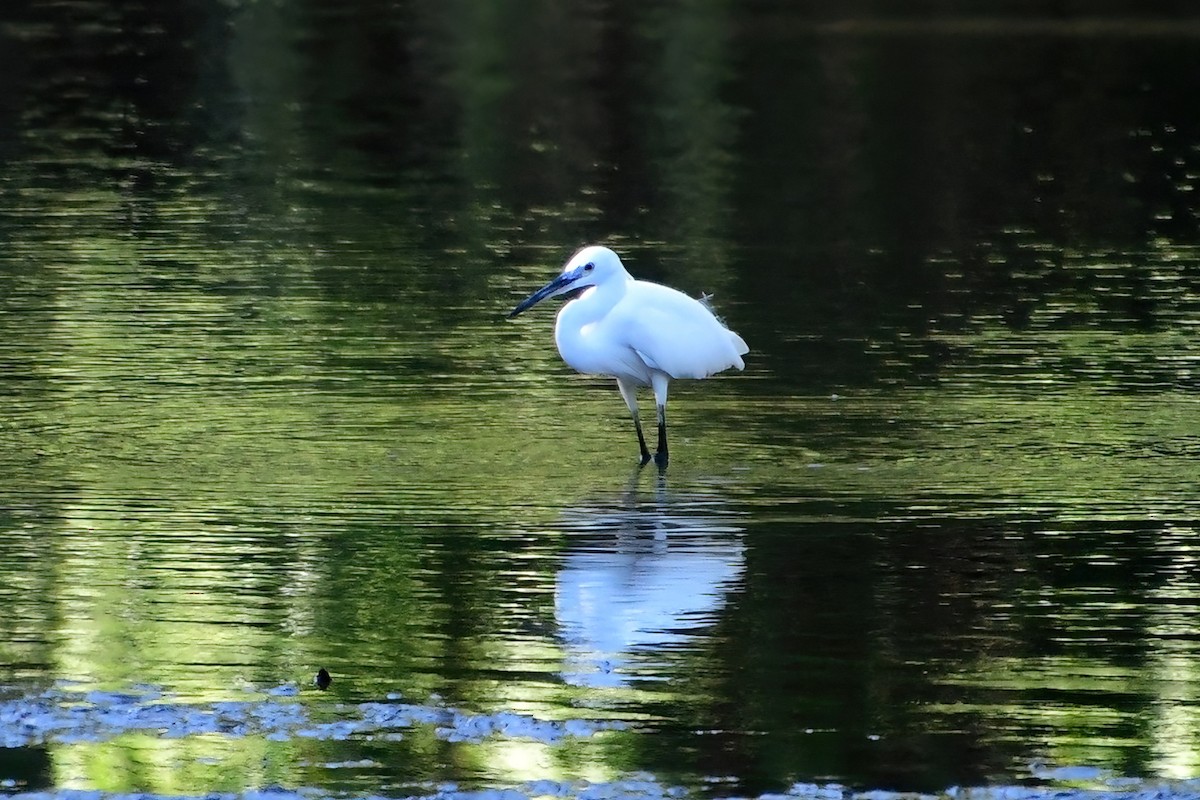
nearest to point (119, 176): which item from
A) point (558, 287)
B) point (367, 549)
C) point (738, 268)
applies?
point (738, 268)

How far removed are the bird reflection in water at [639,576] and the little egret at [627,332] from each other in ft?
3.19

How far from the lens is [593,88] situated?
3406 cm

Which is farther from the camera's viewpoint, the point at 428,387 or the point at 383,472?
the point at 428,387

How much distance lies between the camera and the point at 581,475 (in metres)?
11.6

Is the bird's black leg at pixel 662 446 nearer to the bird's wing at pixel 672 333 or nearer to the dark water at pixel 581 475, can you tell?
the dark water at pixel 581 475

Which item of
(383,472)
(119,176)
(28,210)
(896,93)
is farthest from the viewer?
(896,93)

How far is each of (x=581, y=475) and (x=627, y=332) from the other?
92cm

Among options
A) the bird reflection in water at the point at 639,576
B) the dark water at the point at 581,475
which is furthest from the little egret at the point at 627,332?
the bird reflection in water at the point at 639,576

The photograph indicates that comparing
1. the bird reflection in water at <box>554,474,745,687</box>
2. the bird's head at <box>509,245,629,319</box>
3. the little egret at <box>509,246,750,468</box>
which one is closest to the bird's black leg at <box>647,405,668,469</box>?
the little egret at <box>509,246,750,468</box>

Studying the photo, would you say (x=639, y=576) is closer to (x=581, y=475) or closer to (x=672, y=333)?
(x=581, y=475)

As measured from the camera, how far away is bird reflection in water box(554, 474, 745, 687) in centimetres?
838

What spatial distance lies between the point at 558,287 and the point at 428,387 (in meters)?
1.79

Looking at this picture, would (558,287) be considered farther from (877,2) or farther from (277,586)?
(877,2)

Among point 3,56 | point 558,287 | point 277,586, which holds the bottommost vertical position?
point 277,586
